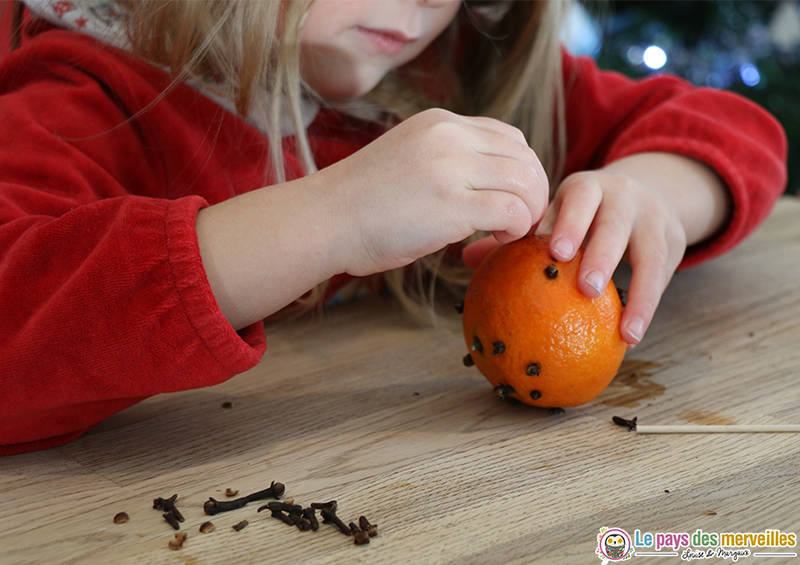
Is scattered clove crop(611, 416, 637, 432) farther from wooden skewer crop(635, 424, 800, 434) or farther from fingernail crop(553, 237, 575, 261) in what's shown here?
fingernail crop(553, 237, 575, 261)

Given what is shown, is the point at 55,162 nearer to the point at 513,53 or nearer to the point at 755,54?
the point at 513,53

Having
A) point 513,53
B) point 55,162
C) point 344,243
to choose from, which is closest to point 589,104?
point 513,53

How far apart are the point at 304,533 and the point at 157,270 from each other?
0.83 feet

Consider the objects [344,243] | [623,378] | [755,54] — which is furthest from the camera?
[755,54]

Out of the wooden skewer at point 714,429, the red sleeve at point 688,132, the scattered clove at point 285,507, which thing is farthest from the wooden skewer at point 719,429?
the red sleeve at point 688,132

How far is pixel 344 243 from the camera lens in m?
0.65

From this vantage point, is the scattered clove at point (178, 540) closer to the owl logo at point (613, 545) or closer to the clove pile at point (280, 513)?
the clove pile at point (280, 513)

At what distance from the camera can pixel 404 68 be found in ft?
4.03

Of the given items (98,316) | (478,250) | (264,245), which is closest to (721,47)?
(478,250)

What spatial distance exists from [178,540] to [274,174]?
545 mm

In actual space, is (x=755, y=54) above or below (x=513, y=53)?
above

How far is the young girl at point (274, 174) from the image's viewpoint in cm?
61

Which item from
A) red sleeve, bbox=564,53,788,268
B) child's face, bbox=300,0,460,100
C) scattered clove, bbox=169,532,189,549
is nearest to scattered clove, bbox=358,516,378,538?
scattered clove, bbox=169,532,189,549

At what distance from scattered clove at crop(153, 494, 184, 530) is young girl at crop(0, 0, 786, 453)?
0.11 m
